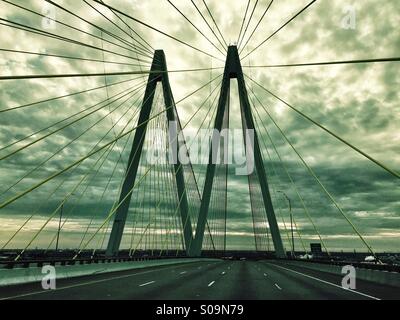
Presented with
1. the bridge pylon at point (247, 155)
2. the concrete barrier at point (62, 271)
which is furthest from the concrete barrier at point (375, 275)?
the concrete barrier at point (62, 271)

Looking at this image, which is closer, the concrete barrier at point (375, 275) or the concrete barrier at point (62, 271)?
the concrete barrier at point (62, 271)

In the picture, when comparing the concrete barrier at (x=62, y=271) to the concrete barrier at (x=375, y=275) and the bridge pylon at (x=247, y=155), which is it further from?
the concrete barrier at (x=375, y=275)

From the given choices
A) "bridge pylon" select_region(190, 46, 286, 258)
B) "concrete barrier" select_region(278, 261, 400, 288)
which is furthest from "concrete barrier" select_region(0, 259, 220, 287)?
"concrete barrier" select_region(278, 261, 400, 288)

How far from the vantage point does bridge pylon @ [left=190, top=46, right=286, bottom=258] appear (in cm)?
3281

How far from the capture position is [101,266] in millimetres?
23562

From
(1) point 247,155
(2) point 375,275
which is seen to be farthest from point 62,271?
(1) point 247,155

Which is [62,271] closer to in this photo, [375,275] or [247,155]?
[375,275]

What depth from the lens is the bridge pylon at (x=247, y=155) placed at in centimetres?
3281

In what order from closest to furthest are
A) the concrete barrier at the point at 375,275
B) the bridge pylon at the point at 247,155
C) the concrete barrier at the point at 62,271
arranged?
the concrete barrier at the point at 62,271
the concrete barrier at the point at 375,275
the bridge pylon at the point at 247,155

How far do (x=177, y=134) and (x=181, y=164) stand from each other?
3642 mm

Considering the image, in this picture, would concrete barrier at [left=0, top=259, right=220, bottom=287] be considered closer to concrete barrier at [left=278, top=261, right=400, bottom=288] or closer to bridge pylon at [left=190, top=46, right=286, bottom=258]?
bridge pylon at [left=190, top=46, right=286, bottom=258]
